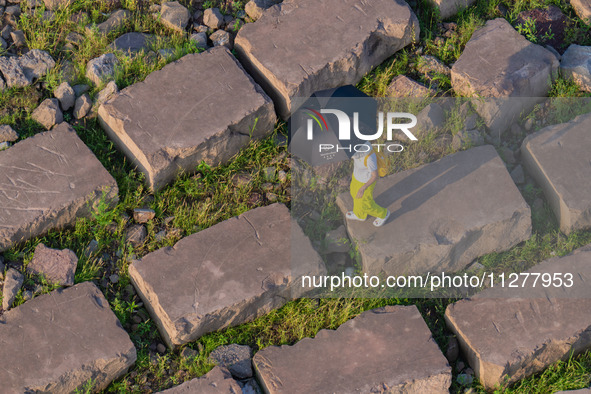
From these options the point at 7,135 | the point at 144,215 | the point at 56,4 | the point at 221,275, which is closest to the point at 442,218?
the point at 221,275

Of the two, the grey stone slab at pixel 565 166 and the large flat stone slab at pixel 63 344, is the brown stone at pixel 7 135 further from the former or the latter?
the grey stone slab at pixel 565 166

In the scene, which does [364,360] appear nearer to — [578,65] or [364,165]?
[364,165]

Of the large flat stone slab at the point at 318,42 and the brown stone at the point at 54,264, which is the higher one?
the large flat stone slab at the point at 318,42

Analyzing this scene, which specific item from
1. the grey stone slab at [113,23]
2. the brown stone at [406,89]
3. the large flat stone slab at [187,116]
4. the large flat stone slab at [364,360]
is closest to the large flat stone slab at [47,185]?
the large flat stone slab at [187,116]

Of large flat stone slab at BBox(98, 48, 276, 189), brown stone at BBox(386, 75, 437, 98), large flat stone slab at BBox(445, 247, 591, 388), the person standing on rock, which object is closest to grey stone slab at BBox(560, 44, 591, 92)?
brown stone at BBox(386, 75, 437, 98)

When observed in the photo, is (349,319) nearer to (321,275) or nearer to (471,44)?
(321,275)

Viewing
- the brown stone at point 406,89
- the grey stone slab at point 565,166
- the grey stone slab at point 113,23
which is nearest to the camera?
the grey stone slab at point 565,166

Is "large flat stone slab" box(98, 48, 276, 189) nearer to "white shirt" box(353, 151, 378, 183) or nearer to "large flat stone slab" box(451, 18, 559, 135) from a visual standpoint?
"white shirt" box(353, 151, 378, 183)
